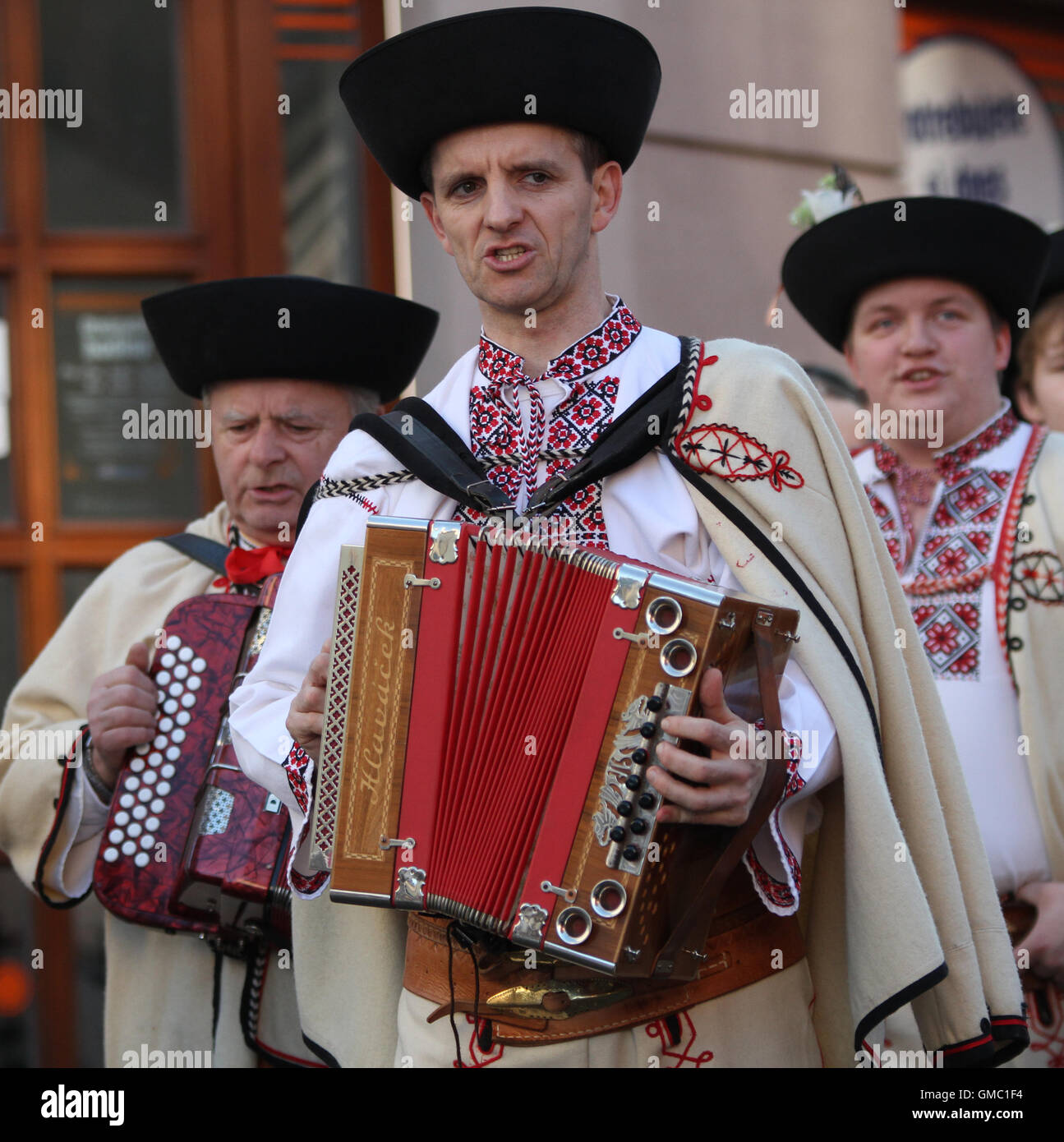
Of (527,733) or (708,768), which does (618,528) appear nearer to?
(527,733)

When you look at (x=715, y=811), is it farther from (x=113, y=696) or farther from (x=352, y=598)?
(x=113, y=696)

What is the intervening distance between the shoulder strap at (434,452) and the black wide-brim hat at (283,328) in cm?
82

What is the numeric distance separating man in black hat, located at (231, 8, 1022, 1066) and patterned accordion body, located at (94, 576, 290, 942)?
15.2 inches

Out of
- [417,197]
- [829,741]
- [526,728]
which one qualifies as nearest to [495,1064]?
[526,728]

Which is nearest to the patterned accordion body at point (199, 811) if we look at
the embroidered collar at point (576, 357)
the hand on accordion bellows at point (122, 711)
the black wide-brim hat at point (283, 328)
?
the hand on accordion bellows at point (122, 711)

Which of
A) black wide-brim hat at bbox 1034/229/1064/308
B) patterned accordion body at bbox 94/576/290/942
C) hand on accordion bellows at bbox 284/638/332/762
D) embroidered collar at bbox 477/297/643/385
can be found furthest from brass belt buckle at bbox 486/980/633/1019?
black wide-brim hat at bbox 1034/229/1064/308

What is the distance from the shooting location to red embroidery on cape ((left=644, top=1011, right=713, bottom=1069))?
7.76 ft

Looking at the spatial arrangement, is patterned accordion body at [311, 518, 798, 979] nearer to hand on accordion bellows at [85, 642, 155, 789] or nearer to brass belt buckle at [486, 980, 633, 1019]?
brass belt buckle at [486, 980, 633, 1019]

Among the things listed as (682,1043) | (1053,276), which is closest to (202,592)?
(682,1043)

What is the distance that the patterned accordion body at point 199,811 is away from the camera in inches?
118

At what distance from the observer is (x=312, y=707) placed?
93.8 inches

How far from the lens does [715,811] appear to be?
213 centimetres

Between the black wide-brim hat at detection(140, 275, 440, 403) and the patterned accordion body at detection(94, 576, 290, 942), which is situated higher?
the black wide-brim hat at detection(140, 275, 440, 403)

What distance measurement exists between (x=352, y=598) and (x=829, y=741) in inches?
30.6
